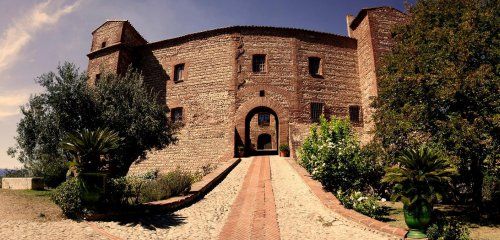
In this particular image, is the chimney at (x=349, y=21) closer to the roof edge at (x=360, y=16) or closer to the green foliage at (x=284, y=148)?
the roof edge at (x=360, y=16)

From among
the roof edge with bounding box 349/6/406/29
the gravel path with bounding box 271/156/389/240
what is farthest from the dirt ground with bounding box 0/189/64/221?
the roof edge with bounding box 349/6/406/29

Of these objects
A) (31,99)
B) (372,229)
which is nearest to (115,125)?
(31,99)

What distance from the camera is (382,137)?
34.1 feet

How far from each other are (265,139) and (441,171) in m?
30.0

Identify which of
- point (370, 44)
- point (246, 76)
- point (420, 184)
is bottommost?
point (420, 184)

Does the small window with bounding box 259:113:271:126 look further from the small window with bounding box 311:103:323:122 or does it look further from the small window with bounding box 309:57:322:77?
the small window with bounding box 311:103:323:122

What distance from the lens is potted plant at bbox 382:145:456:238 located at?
602 cm

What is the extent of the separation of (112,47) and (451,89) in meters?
20.2

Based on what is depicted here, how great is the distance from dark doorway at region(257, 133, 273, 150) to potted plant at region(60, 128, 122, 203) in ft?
93.9

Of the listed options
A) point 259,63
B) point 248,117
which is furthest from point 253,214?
point 259,63

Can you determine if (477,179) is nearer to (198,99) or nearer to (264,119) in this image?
(198,99)

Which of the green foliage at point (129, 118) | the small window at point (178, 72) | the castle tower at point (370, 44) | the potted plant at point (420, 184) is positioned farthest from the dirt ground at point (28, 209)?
the castle tower at point (370, 44)

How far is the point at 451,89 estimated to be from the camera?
8.00 meters

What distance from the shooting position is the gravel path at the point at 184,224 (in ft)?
20.7
